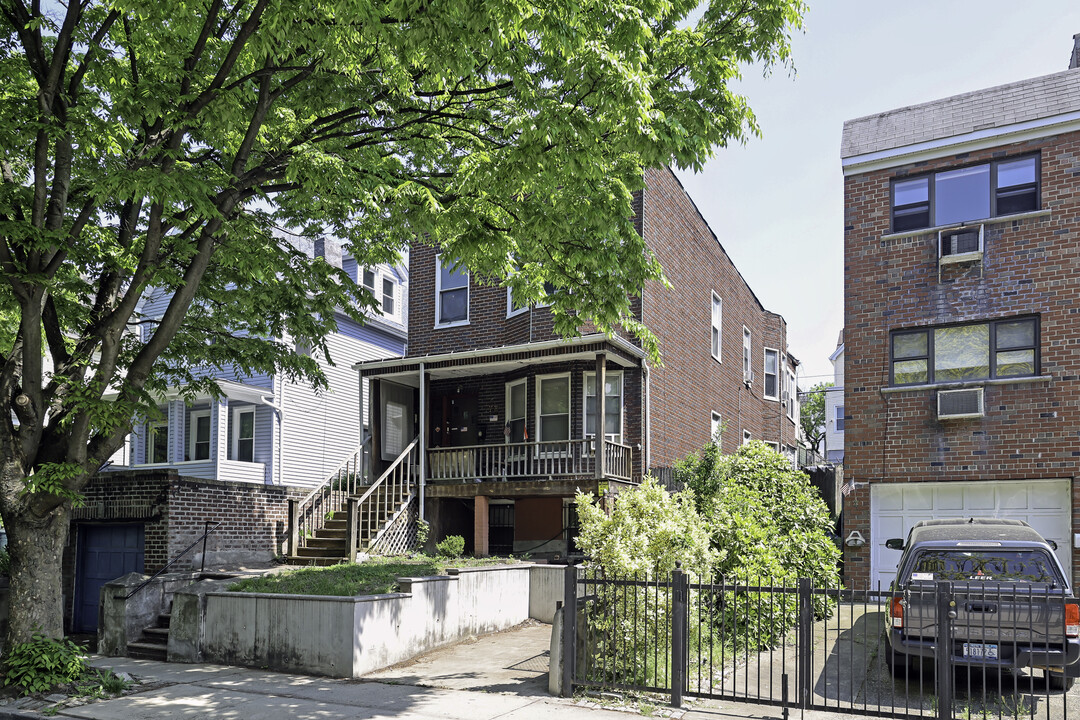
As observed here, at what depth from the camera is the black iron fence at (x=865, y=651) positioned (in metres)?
8.22

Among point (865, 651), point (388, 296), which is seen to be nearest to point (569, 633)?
point (865, 651)

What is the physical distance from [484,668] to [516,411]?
977 centimetres

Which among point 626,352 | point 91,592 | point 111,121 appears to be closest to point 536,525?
point 626,352

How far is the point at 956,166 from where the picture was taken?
16406mm

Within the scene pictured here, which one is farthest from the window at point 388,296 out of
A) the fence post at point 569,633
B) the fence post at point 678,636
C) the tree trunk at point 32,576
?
the fence post at point 678,636

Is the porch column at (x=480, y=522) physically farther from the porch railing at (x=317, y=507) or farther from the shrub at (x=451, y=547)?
the porch railing at (x=317, y=507)

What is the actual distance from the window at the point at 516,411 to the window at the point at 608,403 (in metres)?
1.79

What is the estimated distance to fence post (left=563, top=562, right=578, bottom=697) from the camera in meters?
9.39

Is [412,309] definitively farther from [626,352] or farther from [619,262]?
[619,262]

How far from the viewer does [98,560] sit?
16328mm

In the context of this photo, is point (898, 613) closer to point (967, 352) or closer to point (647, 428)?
point (967, 352)

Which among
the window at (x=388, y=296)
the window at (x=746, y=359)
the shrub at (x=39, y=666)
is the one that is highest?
the window at (x=388, y=296)

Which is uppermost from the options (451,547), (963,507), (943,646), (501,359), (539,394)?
(501,359)

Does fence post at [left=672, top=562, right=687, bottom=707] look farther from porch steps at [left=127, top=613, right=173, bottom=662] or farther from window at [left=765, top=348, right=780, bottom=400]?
window at [left=765, top=348, right=780, bottom=400]
